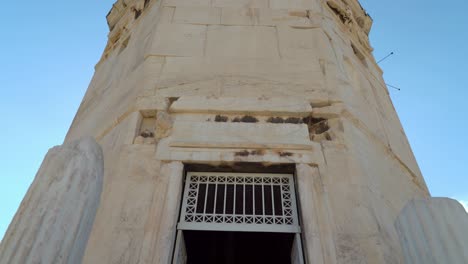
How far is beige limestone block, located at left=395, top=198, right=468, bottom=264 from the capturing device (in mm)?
2410

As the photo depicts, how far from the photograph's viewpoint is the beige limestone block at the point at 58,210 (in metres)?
2.22

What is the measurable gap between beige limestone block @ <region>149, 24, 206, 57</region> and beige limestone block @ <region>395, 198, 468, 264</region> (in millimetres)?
3476

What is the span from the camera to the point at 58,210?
7.88 ft

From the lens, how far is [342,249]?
3.14m

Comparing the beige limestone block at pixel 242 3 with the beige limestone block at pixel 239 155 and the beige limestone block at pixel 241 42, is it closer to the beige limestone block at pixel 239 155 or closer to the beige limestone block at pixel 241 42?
the beige limestone block at pixel 241 42

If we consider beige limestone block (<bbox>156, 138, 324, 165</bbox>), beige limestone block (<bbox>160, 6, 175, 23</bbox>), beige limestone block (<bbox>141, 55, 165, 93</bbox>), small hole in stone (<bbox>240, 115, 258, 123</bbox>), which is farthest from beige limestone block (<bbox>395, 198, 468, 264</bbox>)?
beige limestone block (<bbox>160, 6, 175, 23</bbox>)

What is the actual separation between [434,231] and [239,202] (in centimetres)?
A: 200

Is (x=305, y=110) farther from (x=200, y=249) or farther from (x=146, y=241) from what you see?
(x=200, y=249)

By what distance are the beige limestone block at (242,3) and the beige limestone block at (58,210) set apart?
3888 mm

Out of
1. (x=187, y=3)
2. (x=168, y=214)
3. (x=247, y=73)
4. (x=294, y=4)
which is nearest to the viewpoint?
(x=168, y=214)

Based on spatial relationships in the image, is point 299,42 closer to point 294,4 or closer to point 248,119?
point 294,4

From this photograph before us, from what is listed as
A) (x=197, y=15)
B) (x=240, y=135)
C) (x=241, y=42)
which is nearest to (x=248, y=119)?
(x=240, y=135)

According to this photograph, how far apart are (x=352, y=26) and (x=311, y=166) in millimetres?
5096

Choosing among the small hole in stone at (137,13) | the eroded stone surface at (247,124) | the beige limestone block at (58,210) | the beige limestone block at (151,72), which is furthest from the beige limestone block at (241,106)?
the small hole in stone at (137,13)
